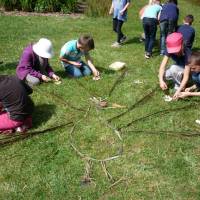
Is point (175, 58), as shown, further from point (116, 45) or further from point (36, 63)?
point (116, 45)

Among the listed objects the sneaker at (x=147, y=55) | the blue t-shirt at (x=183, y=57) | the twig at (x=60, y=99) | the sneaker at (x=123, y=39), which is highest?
the blue t-shirt at (x=183, y=57)

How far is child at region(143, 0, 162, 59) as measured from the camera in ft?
30.6

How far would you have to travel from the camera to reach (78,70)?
793cm

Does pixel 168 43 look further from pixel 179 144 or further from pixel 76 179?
pixel 76 179

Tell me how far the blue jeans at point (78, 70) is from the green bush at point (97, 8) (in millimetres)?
6198

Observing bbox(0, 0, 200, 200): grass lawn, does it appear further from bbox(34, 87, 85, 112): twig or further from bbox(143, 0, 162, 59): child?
bbox(143, 0, 162, 59): child

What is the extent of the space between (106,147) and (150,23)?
15.0 ft

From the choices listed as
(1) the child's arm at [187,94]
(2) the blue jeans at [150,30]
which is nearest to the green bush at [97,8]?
(2) the blue jeans at [150,30]

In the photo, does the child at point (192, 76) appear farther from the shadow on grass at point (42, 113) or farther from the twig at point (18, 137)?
the twig at point (18, 137)

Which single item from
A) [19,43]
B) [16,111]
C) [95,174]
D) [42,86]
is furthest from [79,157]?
[19,43]

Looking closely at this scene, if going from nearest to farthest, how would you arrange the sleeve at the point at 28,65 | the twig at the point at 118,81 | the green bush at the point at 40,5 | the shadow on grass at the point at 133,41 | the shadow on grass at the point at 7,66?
the sleeve at the point at 28,65
the twig at the point at 118,81
the shadow on grass at the point at 7,66
the shadow on grass at the point at 133,41
the green bush at the point at 40,5

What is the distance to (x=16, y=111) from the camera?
18.8ft

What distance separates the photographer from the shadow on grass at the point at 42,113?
620 centimetres

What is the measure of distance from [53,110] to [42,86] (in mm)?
986
